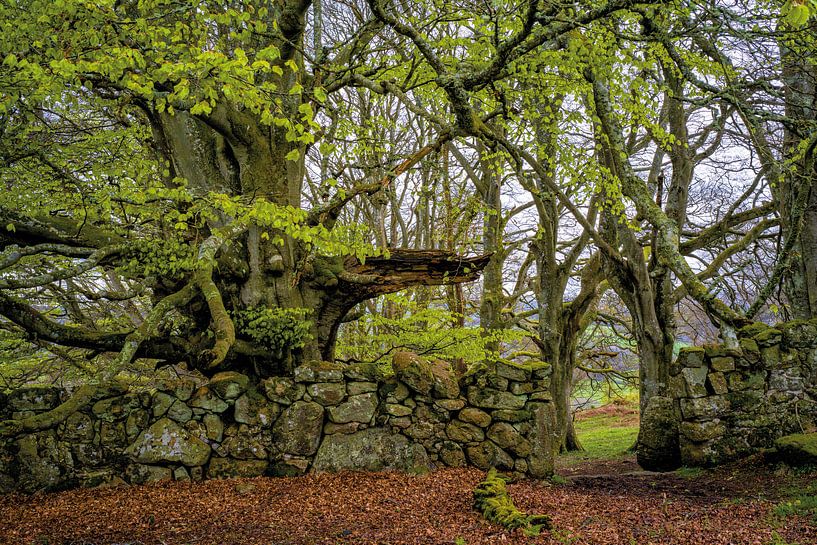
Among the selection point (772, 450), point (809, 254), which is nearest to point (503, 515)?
point (772, 450)

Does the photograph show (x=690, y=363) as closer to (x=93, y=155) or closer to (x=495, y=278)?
(x=495, y=278)

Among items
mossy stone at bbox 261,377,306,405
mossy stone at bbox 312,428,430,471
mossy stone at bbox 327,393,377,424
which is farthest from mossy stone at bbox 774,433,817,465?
mossy stone at bbox 261,377,306,405

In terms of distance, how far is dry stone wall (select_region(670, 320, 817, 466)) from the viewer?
614 centimetres

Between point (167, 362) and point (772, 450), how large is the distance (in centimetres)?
713

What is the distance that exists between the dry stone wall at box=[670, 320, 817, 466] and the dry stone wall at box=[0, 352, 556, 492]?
6.60 feet

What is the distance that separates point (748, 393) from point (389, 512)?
480cm

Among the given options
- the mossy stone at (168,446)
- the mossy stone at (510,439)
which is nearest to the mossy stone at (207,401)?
the mossy stone at (168,446)

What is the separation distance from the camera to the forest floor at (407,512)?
367cm

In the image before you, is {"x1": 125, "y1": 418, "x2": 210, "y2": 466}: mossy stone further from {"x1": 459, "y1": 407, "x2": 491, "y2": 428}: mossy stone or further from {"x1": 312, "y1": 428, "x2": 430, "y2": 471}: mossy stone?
{"x1": 459, "y1": 407, "x2": 491, "y2": 428}: mossy stone

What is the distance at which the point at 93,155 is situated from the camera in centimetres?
716

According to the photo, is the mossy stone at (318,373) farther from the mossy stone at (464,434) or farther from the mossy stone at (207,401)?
the mossy stone at (464,434)

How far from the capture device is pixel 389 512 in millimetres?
4383

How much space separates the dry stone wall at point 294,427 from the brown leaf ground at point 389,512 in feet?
0.78

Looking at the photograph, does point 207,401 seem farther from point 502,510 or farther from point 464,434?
point 502,510
